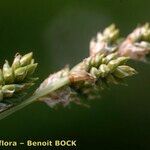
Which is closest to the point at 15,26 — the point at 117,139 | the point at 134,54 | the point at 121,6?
the point at 121,6

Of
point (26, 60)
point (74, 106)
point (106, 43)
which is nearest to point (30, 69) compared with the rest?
point (26, 60)

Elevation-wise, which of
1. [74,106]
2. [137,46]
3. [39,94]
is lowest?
[39,94]

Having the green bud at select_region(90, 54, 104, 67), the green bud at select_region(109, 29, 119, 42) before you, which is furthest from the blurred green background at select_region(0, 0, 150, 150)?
the green bud at select_region(90, 54, 104, 67)

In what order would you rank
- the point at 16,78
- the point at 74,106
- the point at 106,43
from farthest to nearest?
the point at 74,106 → the point at 106,43 → the point at 16,78

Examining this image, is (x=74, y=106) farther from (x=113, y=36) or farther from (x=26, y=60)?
(x=26, y=60)

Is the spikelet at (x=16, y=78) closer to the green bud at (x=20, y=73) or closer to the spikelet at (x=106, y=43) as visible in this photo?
the green bud at (x=20, y=73)

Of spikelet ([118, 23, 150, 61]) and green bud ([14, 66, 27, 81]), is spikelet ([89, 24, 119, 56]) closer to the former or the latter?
spikelet ([118, 23, 150, 61])

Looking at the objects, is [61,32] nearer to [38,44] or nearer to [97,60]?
[38,44]
